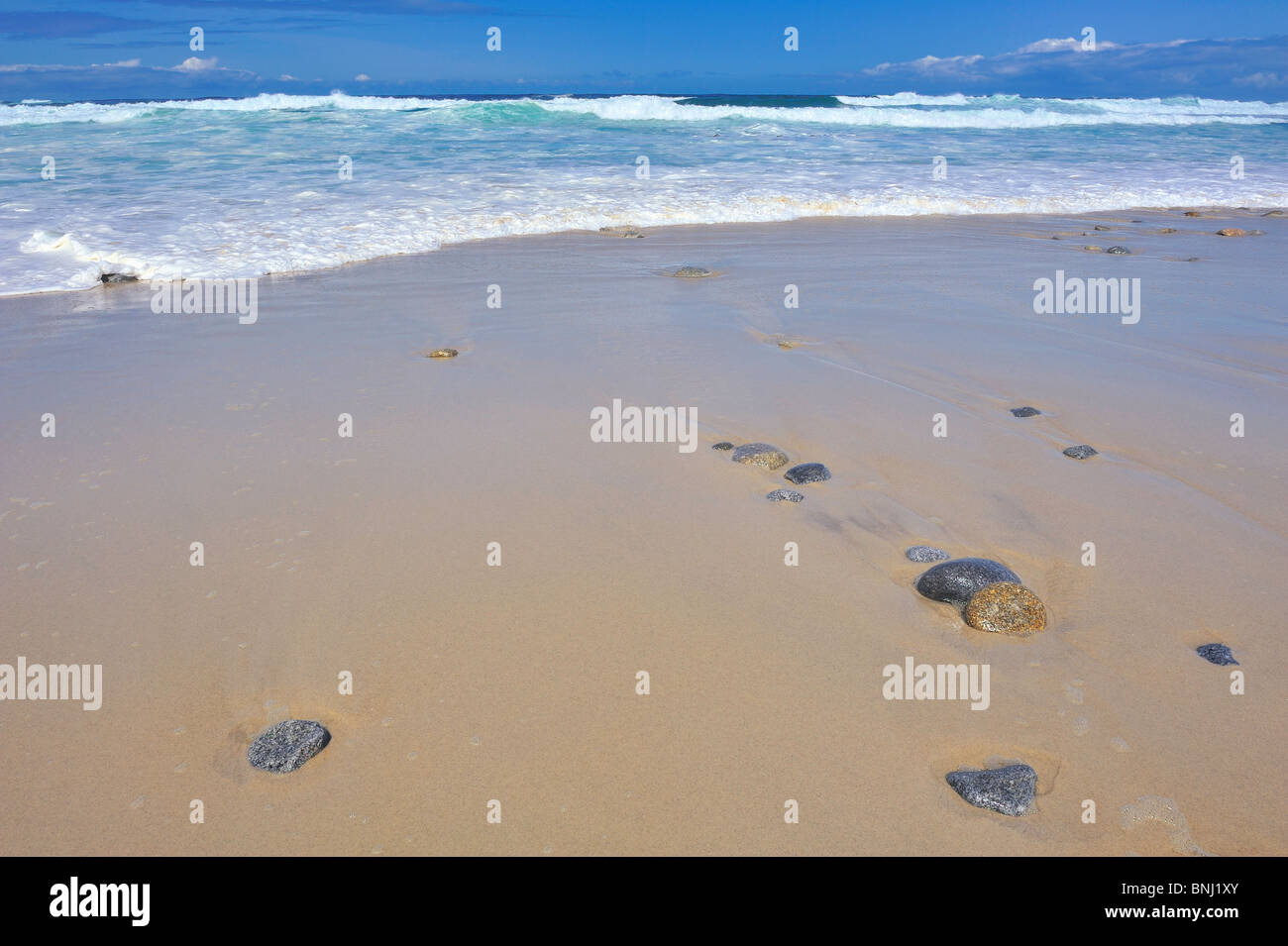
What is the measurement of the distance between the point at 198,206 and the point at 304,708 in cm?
963

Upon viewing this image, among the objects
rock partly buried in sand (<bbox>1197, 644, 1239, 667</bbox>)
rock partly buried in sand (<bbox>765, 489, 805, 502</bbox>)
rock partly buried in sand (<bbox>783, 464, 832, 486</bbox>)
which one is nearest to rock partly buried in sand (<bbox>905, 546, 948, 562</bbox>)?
rock partly buried in sand (<bbox>765, 489, 805, 502</bbox>)

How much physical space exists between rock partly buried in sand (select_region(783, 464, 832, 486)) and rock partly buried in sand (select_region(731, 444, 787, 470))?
103 mm

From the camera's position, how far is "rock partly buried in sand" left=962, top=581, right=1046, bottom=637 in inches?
107

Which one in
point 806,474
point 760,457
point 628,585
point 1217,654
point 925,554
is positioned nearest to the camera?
point 1217,654

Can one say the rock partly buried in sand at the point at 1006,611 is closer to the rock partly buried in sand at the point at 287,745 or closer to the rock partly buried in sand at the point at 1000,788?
the rock partly buried in sand at the point at 1000,788

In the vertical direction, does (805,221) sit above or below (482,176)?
below

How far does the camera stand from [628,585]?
117 inches

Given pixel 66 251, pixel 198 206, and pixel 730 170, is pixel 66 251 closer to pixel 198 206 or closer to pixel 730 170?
pixel 198 206

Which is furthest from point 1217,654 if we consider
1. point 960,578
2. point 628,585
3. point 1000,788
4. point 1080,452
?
point 628,585

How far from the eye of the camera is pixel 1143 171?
51.3 ft

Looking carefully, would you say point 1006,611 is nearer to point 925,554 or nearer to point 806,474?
point 925,554

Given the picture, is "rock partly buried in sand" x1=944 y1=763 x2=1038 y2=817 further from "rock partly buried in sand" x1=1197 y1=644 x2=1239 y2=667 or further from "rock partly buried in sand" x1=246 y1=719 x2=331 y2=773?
"rock partly buried in sand" x1=246 y1=719 x2=331 y2=773

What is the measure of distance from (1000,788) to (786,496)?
5.45 feet
